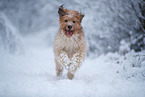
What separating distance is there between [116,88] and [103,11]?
4681 mm

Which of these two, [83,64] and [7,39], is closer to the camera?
[83,64]

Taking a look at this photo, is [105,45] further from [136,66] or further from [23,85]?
[23,85]

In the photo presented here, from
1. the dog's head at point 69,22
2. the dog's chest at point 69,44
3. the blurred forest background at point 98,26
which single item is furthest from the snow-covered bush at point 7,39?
the dog's head at point 69,22

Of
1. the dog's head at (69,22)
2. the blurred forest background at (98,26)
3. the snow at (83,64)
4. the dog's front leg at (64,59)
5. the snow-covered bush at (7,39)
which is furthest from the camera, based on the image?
the snow-covered bush at (7,39)

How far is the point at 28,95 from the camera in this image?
2.19m

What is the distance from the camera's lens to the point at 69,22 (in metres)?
3.13

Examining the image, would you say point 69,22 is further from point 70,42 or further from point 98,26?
point 98,26

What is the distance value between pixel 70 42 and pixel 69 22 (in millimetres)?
525

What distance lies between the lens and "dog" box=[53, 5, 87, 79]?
126 inches

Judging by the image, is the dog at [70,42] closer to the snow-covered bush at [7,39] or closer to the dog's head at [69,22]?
the dog's head at [69,22]

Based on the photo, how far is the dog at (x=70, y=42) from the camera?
320 centimetres

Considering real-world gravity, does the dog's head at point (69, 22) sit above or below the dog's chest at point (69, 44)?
above

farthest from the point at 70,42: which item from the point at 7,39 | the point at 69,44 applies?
the point at 7,39

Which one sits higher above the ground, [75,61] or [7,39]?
[7,39]
